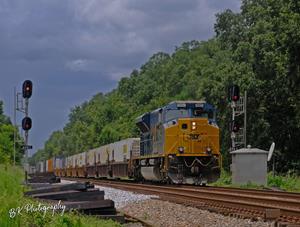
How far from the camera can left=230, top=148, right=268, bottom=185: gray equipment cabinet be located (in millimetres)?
29984

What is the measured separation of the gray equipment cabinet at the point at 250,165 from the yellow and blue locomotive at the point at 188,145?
1.79 m

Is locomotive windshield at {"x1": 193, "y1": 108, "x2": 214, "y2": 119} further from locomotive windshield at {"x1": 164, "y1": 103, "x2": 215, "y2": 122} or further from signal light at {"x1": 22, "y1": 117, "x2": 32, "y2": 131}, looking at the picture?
signal light at {"x1": 22, "y1": 117, "x2": 32, "y2": 131}

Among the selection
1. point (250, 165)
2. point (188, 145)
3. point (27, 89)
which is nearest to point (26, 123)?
point (27, 89)

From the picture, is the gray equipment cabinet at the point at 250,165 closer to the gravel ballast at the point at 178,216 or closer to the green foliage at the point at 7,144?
the gravel ballast at the point at 178,216

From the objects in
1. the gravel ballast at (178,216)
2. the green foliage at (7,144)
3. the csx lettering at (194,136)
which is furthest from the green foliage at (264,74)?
the gravel ballast at (178,216)

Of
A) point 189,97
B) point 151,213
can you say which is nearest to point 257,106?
point 151,213

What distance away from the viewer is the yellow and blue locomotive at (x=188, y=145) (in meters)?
28.2

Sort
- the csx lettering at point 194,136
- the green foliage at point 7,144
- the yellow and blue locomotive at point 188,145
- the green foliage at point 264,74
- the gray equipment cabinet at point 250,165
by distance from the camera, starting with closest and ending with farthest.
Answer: the yellow and blue locomotive at point 188,145 < the csx lettering at point 194,136 < the gray equipment cabinet at point 250,165 < the green foliage at point 264,74 < the green foliage at point 7,144

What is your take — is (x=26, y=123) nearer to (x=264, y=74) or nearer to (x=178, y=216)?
(x=178, y=216)

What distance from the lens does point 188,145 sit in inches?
1120

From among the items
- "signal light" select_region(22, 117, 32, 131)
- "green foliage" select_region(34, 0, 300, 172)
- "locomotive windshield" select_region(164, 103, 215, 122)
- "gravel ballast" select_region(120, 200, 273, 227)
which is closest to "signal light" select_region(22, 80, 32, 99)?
"signal light" select_region(22, 117, 32, 131)

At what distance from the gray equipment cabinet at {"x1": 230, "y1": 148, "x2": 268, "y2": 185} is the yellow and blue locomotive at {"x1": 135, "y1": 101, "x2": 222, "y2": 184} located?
179cm

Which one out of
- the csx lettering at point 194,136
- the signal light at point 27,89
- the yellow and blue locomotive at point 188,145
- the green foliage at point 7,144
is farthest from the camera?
the green foliage at point 7,144

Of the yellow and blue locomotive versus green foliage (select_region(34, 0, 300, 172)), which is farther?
green foliage (select_region(34, 0, 300, 172))
